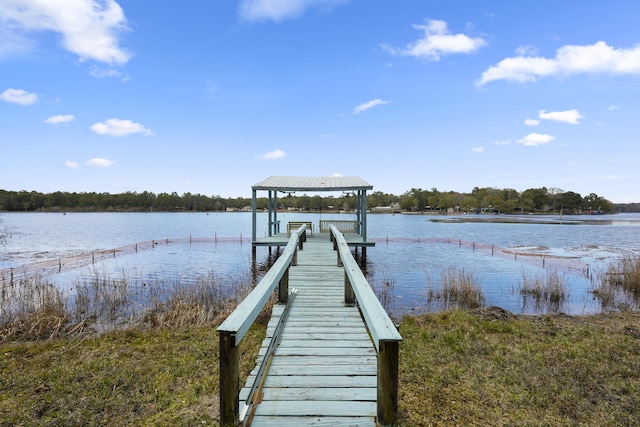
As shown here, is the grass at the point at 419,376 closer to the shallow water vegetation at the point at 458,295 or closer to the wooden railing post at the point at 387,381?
the wooden railing post at the point at 387,381

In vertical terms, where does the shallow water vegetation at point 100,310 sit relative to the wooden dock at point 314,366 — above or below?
below

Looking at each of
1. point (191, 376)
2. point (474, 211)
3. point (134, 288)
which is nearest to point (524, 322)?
point (191, 376)

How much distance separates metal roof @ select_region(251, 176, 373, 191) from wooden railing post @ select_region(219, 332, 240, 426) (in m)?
13.2

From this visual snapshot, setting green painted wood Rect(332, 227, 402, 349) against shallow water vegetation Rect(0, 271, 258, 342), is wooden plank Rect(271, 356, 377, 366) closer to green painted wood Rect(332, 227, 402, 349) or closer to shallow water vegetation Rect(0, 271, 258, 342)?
green painted wood Rect(332, 227, 402, 349)

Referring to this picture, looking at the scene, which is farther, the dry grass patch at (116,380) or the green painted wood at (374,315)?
the dry grass patch at (116,380)

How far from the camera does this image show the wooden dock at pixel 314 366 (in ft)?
7.76

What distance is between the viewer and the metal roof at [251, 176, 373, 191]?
15.5 metres

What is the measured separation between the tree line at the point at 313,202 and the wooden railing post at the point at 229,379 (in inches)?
3445

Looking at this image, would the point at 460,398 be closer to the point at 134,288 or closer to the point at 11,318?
the point at 11,318

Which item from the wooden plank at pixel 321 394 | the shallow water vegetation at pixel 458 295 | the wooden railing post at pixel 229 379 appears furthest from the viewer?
the shallow water vegetation at pixel 458 295

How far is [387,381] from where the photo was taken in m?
2.39

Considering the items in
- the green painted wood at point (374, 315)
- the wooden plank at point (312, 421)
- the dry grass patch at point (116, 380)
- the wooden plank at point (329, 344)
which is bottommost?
the dry grass patch at point (116, 380)

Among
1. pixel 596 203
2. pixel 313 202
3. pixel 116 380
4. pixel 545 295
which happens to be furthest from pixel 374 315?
pixel 596 203

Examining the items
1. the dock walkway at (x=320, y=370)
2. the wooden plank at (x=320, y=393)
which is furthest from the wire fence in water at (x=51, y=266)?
the wooden plank at (x=320, y=393)
